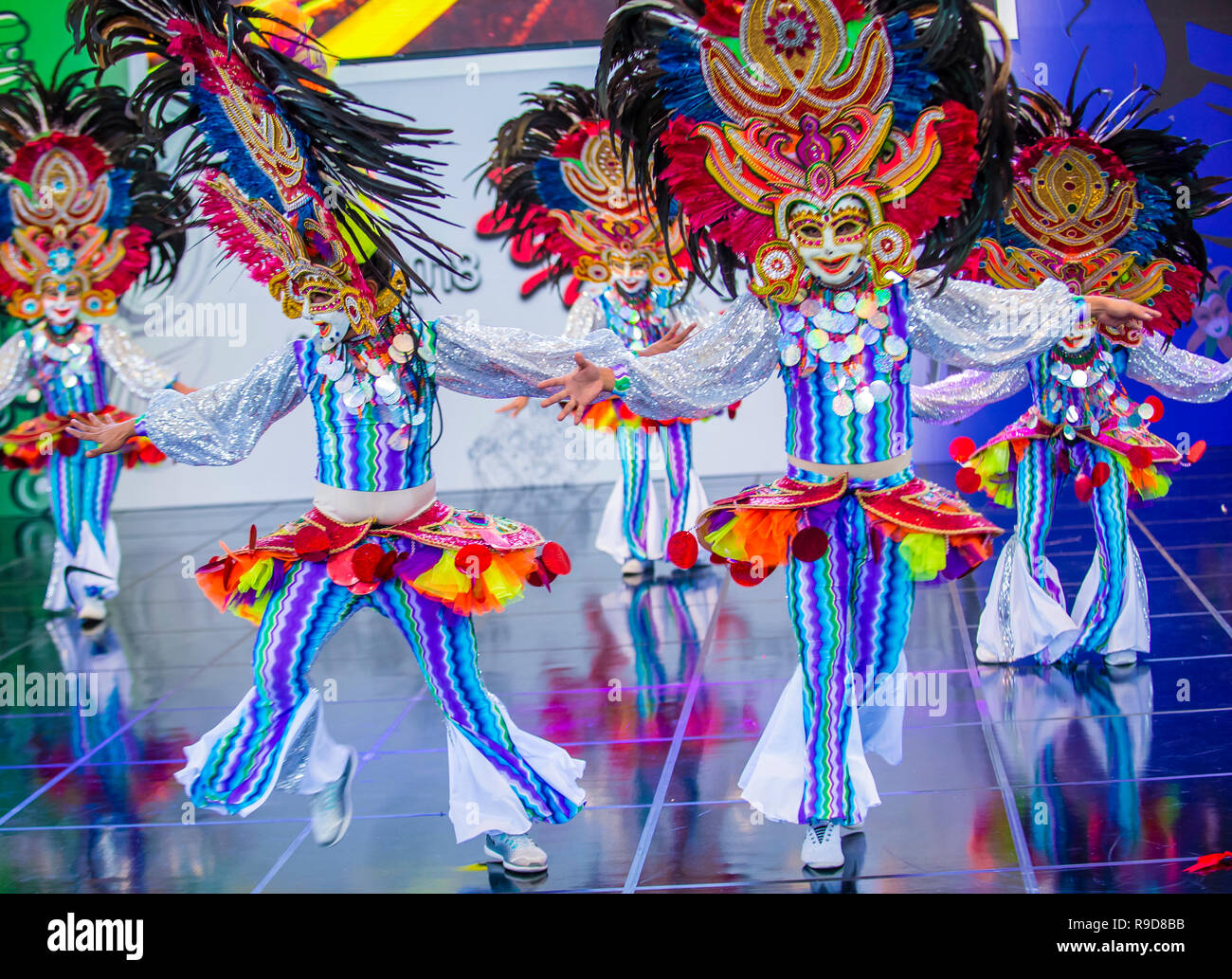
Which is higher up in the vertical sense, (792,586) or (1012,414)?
(1012,414)

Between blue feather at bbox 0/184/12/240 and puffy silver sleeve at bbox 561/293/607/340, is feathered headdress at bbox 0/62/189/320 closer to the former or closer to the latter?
blue feather at bbox 0/184/12/240

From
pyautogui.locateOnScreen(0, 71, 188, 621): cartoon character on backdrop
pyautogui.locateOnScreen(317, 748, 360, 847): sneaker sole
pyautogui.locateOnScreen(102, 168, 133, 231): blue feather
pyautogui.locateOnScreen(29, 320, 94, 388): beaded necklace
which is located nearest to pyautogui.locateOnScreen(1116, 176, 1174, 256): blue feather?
pyautogui.locateOnScreen(317, 748, 360, 847): sneaker sole

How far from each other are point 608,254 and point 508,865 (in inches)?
132

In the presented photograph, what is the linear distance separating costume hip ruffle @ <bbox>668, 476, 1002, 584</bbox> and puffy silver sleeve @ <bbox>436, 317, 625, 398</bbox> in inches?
20.4

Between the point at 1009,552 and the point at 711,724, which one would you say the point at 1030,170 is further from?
the point at 711,724

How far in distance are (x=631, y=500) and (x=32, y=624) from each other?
275 cm

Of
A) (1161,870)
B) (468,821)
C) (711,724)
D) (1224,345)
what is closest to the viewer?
(1161,870)

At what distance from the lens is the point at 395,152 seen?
3500 millimetres

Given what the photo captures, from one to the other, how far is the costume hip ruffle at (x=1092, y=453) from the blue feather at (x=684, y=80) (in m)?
1.74

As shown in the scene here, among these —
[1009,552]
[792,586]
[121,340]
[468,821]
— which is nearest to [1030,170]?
[1009,552]

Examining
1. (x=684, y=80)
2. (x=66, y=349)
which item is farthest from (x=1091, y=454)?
(x=66, y=349)

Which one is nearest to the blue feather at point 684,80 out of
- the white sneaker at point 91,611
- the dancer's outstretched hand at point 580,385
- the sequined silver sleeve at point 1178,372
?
the dancer's outstretched hand at point 580,385

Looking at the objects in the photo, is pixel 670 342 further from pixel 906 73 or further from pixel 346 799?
pixel 346 799

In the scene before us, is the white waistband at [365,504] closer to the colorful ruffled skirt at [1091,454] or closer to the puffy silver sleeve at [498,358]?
the puffy silver sleeve at [498,358]
